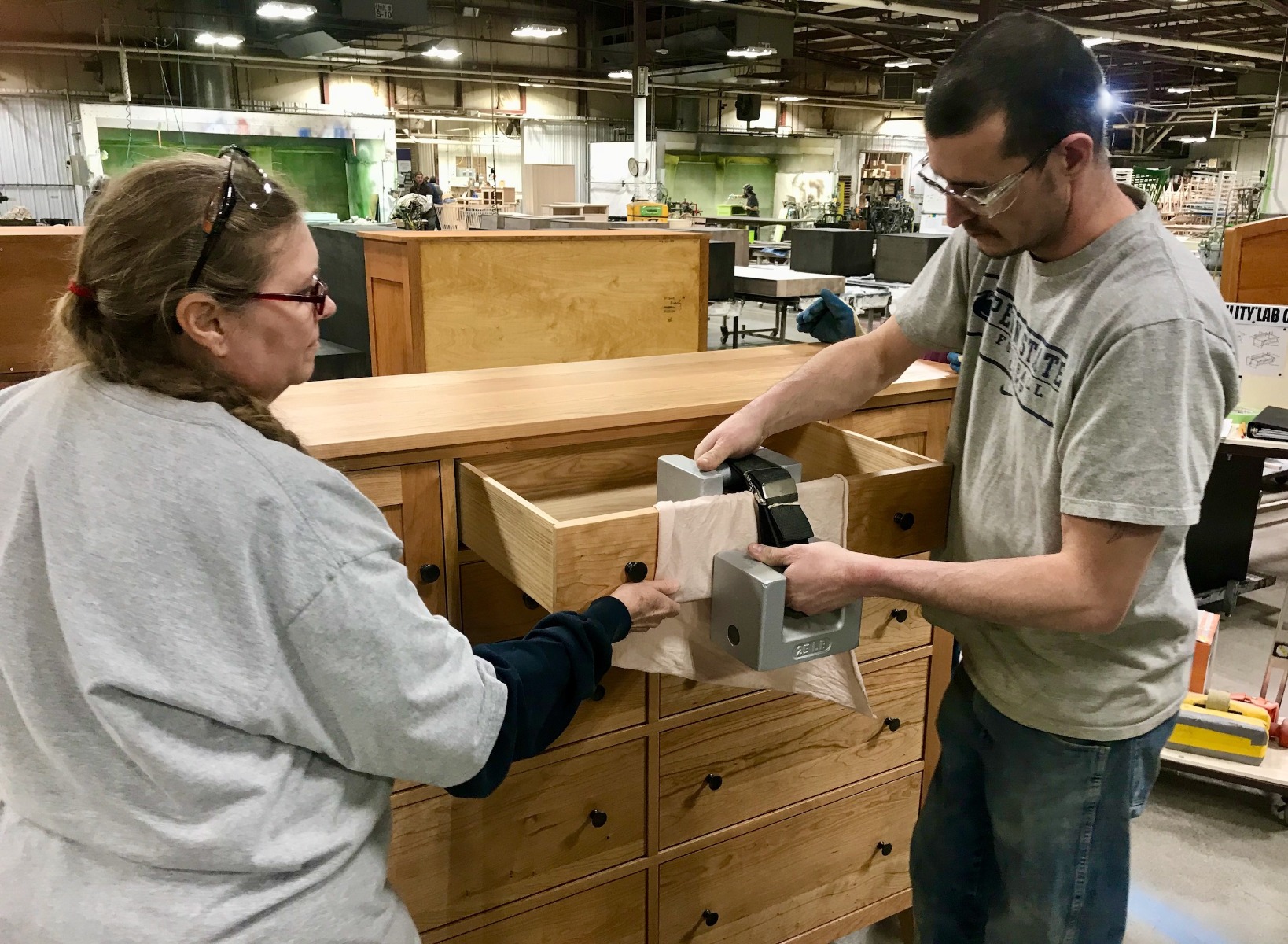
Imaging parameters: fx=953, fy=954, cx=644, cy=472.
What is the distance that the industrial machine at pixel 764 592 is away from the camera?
124 cm

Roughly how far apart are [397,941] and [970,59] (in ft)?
4.14

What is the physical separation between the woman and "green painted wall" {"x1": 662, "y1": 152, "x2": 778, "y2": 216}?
57.5 feet

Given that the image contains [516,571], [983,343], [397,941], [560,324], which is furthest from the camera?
[560,324]

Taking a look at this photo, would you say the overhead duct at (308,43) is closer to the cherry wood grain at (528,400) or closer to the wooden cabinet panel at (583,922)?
the cherry wood grain at (528,400)

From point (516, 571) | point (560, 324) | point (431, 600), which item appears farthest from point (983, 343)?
point (560, 324)

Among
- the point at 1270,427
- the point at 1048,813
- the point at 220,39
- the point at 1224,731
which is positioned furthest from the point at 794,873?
the point at 220,39

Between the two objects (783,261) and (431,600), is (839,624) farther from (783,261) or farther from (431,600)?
(783,261)

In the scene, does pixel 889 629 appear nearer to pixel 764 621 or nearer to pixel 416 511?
pixel 764 621

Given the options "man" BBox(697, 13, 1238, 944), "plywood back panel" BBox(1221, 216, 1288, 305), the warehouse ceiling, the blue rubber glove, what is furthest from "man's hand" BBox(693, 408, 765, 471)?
the warehouse ceiling

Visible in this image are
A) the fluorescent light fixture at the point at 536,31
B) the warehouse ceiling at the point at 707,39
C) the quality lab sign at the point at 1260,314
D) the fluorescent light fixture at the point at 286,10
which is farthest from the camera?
the fluorescent light fixture at the point at 536,31

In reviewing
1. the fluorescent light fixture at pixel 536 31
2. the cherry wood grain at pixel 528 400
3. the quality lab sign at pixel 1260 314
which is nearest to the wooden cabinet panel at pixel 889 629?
the cherry wood grain at pixel 528 400

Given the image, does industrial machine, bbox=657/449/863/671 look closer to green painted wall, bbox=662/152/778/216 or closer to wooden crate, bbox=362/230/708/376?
wooden crate, bbox=362/230/708/376

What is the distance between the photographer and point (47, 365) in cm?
98

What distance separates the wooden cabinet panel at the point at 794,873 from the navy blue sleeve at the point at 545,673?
0.85m
